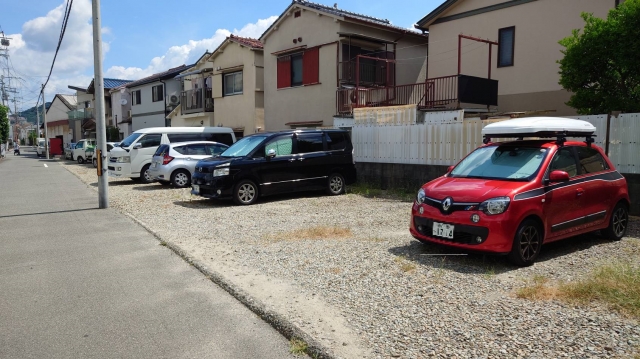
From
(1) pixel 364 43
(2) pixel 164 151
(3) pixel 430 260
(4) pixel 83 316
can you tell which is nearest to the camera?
(4) pixel 83 316

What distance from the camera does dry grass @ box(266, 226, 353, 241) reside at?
745 centimetres

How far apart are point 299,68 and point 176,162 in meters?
7.76

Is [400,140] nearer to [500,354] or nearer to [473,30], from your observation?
[473,30]

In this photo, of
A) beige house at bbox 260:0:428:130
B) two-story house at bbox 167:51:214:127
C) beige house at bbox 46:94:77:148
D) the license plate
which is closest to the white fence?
beige house at bbox 260:0:428:130

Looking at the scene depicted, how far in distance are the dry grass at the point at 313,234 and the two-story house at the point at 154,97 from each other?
27175mm

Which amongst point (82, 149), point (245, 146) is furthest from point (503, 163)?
point (82, 149)

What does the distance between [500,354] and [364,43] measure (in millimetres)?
16833

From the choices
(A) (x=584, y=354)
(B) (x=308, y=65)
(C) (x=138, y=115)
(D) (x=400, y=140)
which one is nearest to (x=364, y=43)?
(B) (x=308, y=65)

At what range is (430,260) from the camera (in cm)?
593

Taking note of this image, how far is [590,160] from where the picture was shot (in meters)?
6.65

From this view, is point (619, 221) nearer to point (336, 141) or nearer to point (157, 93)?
point (336, 141)

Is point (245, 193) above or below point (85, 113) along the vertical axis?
below

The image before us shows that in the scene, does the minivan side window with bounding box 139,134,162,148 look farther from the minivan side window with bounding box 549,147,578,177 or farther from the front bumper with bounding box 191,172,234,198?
the minivan side window with bounding box 549,147,578,177

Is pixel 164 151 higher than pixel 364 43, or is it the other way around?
pixel 364 43
